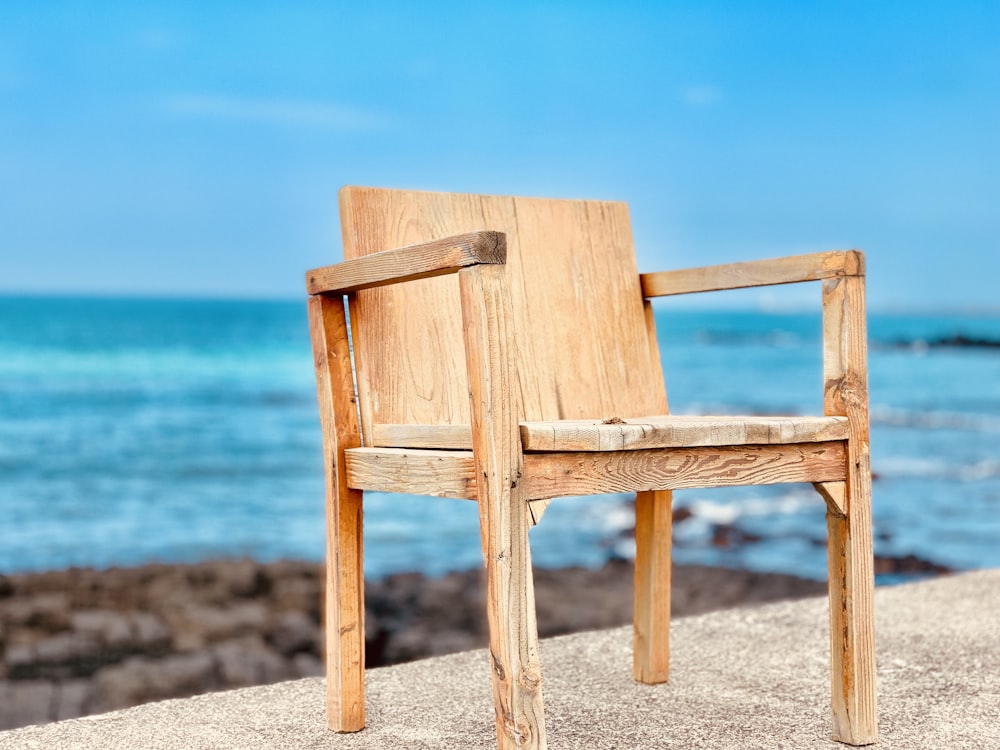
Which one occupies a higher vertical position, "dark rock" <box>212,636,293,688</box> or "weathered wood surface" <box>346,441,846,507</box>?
"weathered wood surface" <box>346,441,846,507</box>

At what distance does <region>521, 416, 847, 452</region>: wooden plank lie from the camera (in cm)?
155

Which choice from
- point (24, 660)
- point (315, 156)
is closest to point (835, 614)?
point (24, 660)

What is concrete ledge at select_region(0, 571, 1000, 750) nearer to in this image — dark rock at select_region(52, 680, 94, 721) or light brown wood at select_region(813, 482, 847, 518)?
light brown wood at select_region(813, 482, 847, 518)

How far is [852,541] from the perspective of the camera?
1.86m

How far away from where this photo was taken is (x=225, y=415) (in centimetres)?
1708

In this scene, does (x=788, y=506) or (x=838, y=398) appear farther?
(x=788, y=506)

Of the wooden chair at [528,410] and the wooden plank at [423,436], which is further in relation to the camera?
the wooden plank at [423,436]

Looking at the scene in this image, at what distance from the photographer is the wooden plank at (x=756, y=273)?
189cm

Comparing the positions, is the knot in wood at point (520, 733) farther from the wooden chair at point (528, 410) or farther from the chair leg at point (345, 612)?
the chair leg at point (345, 612)

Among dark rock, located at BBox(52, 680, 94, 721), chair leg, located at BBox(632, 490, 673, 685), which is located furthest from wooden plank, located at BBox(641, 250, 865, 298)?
dark rock, located at BBox(52, 680, 94, 721)

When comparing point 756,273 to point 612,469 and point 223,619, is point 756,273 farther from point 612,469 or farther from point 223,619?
point 223,619

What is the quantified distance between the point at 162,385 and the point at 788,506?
14940 mm

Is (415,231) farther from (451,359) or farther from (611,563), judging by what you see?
(611,563)

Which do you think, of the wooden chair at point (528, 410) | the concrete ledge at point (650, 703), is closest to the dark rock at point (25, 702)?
the concrete ledge at point (650, 703)
